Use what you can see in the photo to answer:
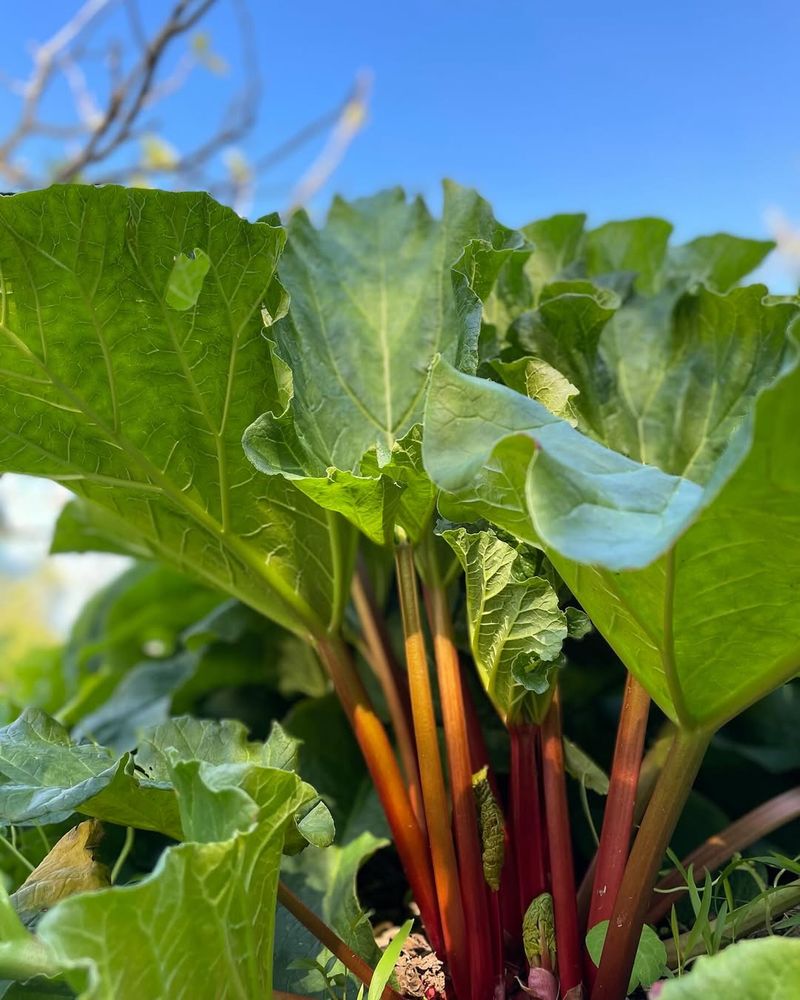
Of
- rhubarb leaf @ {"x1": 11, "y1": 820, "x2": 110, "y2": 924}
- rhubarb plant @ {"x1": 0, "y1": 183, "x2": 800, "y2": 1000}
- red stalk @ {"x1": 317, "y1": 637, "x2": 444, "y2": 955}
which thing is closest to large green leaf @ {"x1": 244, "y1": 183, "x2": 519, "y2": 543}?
rhubarb plant @ {"x1": 0, "y1": 183, "x2": 800, "y2": 1000}

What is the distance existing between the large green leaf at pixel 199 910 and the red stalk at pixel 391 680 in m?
0.18

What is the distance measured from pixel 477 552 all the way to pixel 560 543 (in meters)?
0.15

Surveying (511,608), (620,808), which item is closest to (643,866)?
(620,808)

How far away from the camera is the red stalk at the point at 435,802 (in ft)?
1.73

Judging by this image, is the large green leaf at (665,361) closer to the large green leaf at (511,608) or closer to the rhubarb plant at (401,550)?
the rhubarb plant at (401,550)

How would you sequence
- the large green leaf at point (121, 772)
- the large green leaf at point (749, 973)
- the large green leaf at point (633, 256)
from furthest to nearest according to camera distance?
the large green leaf at point (633, 256) < the large green leaf at point (121, 772) < the large green leaf at point (749, 973)

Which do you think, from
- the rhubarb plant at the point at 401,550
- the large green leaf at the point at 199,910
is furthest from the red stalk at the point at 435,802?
the large green leaf at the point at 199,910

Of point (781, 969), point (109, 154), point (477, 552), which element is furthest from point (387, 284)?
point (109, 154)

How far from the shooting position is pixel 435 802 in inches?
21.5

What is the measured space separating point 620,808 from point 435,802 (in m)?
0.11

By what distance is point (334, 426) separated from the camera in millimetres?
629

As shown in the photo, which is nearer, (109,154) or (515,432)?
(515,432)

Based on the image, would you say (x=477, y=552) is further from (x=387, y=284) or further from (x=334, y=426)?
(x=387, y=284)

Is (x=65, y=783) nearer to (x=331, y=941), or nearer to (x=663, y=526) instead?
(x=331, y=941)
